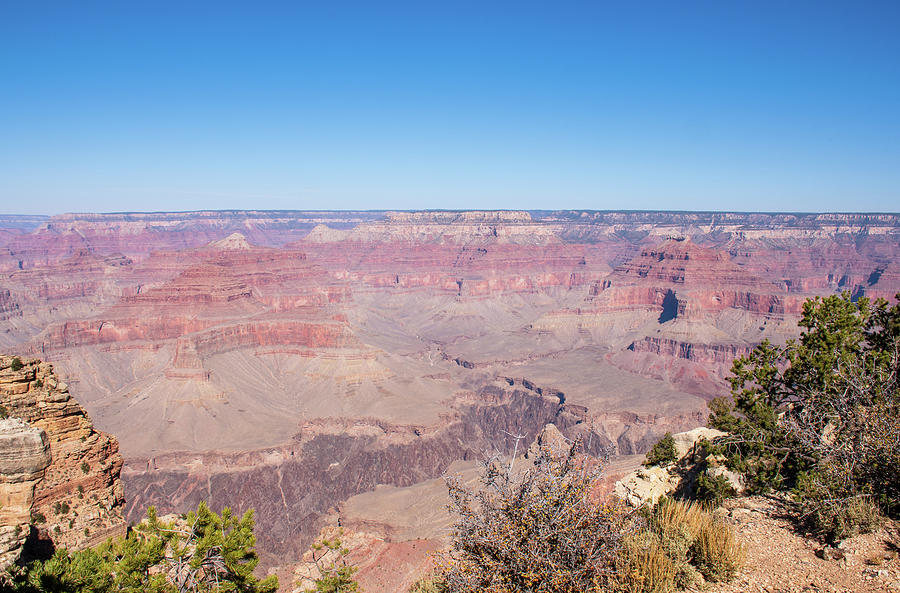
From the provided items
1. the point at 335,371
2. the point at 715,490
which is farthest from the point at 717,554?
the point at 335,371

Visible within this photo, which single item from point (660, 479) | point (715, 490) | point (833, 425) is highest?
point (833, 425)

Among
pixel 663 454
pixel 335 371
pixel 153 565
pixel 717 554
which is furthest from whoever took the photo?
pixel 335 371

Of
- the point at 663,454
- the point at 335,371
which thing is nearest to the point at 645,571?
the point at 663,454

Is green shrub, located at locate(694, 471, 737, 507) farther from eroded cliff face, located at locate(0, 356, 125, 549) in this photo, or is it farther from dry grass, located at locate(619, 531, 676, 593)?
eroded cliff face, located at locate(0, 356, 125, 549)

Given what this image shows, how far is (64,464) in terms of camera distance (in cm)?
1794

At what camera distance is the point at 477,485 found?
4806 centimetres

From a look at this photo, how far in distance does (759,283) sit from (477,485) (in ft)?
410

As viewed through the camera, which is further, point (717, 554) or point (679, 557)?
point (679, 557)

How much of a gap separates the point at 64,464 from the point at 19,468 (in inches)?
103

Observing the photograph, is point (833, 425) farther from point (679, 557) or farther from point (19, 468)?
point (19, 468)

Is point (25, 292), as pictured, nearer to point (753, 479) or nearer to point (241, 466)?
point (241, 466)

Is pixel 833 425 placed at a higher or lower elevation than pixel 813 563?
higher

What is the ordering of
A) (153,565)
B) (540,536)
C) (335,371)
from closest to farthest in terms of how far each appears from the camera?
(540,536)
(153,565)
(335,371)

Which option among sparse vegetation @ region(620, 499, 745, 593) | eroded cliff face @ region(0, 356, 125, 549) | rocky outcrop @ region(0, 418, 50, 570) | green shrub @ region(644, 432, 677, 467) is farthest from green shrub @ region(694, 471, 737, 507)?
eroded cliff face @ region(0, 356, 125, 549)
